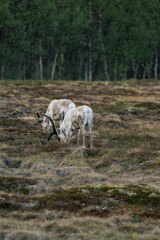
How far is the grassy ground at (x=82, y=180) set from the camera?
34.3 feet

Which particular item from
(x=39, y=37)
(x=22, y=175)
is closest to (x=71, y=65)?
(x=39, y=37)

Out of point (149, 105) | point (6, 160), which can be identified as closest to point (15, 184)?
point (6, 160)

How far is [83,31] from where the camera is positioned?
7081 cm

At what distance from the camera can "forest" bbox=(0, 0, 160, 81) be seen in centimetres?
6888

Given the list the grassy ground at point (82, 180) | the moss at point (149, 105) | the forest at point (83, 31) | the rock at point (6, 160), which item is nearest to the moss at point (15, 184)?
the grassy ground at point (82, 180)

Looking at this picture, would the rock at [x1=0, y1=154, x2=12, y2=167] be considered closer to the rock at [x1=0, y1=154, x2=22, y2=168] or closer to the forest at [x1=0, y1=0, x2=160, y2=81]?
the rock at [x1=0, y1=154, x2=22, y2=168]

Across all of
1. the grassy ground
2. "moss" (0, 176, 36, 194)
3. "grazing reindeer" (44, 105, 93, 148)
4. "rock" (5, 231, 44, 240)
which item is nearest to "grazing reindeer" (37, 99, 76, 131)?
the grassy ground

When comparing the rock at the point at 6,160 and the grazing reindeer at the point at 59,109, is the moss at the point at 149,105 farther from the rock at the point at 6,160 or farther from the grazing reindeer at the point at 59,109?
the rock at the point at 6,160

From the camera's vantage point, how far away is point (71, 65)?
84438 millimetres

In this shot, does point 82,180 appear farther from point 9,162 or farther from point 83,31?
point 83,31

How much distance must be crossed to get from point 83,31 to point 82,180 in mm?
58185

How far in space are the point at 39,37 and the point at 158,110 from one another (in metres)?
40.1

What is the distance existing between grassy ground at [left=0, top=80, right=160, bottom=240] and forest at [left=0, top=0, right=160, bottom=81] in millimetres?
39051

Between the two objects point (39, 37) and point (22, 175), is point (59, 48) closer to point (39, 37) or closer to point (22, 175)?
point (39, 37)
